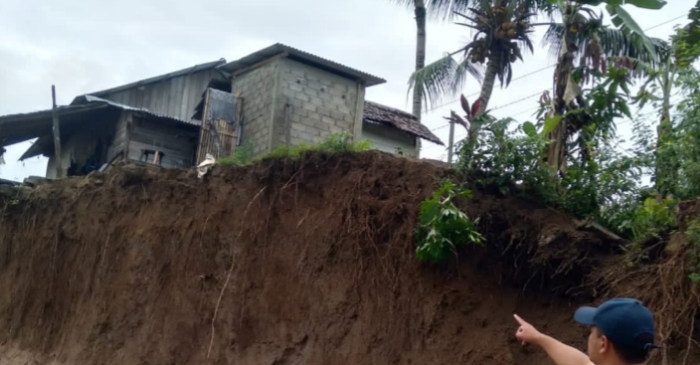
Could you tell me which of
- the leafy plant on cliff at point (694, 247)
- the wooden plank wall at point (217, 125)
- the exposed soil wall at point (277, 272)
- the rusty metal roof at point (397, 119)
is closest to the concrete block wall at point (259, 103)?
the wooden plank wall at point (217, 125)

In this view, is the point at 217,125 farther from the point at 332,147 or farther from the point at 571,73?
the point at 571,73

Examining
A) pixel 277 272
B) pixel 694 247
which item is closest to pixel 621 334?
pixel 694 247

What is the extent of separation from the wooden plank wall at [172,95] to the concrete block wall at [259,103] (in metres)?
5.18

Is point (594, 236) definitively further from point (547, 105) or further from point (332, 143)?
point (332, 143)

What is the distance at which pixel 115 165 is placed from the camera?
1357 cm

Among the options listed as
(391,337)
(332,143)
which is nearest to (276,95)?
(332,143)

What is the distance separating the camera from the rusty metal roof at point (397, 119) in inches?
826

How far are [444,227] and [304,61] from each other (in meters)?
9.56

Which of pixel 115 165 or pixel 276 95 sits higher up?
pixel 276 95

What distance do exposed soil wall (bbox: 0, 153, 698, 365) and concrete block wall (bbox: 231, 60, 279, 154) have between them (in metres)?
4.30

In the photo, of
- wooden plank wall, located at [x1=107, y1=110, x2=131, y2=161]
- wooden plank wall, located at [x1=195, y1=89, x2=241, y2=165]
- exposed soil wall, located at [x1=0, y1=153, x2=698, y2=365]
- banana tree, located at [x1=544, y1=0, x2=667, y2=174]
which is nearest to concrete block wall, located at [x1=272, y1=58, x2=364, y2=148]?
wooden plank wall, located at [x1=195, y1=89, x2=241, y2=165]

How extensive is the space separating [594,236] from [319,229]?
3.34 metres

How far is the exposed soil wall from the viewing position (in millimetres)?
9000

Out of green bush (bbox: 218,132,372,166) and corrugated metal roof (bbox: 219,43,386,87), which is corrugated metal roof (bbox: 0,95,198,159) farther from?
green bush (bbox: 218,132,372,166)
